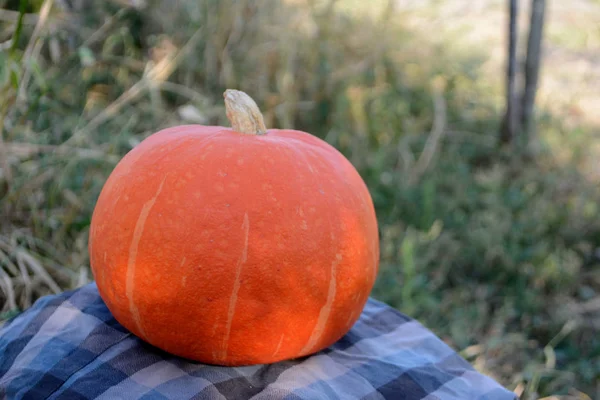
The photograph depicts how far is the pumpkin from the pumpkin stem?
0.04 metres

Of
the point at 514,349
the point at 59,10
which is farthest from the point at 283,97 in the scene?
the point at 514,349

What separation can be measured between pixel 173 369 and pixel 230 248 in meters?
0.28

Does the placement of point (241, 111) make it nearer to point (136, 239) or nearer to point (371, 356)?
point (136, 239)

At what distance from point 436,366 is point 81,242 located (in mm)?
1280

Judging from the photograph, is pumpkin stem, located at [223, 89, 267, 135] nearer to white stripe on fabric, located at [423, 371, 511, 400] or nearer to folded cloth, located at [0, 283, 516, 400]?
folded cloth, located at [0, 283, 516, 400]

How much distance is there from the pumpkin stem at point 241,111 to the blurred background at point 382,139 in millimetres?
707

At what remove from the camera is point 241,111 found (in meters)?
1.24

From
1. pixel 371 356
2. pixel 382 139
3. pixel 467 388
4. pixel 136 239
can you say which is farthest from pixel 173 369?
pixel 382 139

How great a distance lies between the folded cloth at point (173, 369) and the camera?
1103 millimetres

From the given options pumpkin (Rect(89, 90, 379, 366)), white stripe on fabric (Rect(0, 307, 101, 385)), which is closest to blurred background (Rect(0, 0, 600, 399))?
white stripe on fabric (Rect(0, 307, 101, 385))

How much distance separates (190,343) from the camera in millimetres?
1135

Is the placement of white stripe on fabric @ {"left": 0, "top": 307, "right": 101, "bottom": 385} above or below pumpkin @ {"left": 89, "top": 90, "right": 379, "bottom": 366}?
below

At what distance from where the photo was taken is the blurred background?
2082 mm

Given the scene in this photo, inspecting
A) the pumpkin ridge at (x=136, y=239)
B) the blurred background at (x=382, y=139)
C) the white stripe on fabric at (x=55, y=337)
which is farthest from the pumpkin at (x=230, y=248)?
the blurred background at (x=382, y=139)
